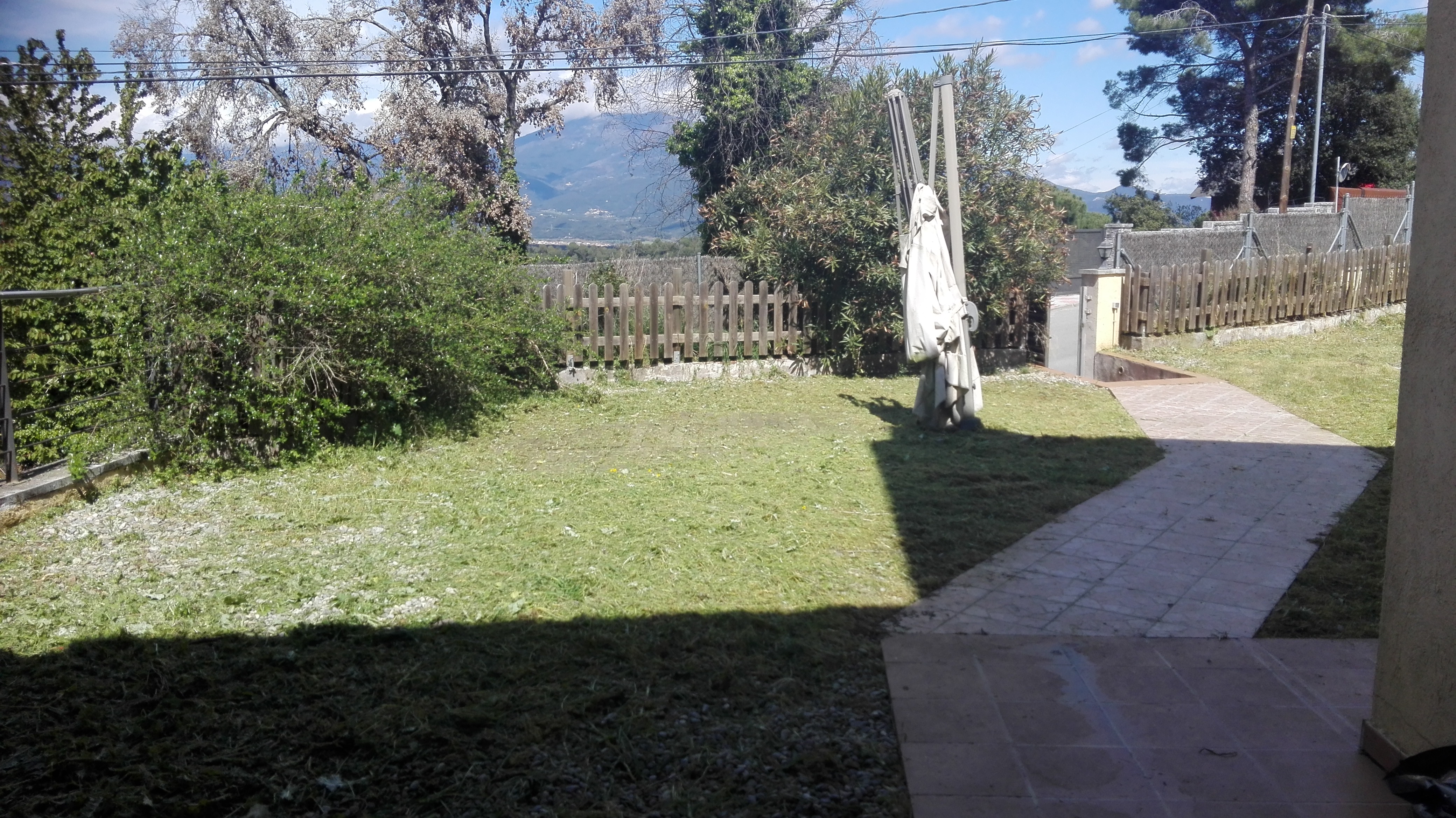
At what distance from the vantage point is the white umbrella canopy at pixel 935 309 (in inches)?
333

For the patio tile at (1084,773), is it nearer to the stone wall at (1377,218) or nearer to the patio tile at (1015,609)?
the patio tile at (1015,609)

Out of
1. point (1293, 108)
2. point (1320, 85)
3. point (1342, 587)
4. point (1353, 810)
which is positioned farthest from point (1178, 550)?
point (1293, 108)

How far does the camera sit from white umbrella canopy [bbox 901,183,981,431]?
845cm

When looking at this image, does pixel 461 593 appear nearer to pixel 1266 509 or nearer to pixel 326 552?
pixel 326 552

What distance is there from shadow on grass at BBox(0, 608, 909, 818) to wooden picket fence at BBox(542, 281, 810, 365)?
742cm

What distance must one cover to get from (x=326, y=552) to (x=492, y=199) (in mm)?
14916

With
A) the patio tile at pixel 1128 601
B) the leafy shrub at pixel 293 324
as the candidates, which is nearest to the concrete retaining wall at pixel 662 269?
the leafy shrub at pixel 293 324

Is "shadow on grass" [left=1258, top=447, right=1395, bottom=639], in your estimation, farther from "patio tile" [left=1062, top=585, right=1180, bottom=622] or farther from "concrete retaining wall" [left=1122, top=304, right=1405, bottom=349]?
"concrete retaining wall" [left=1122, top=304, right=1405, bottom=349]

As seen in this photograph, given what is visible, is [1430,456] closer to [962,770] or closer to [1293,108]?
[962,770]

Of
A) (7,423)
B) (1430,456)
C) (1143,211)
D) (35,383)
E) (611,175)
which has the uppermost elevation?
(611,175)

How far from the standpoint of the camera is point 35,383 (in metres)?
6.62

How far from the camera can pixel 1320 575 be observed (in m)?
5.09

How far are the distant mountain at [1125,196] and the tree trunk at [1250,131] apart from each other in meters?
4.70

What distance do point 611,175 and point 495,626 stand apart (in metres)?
29.7
